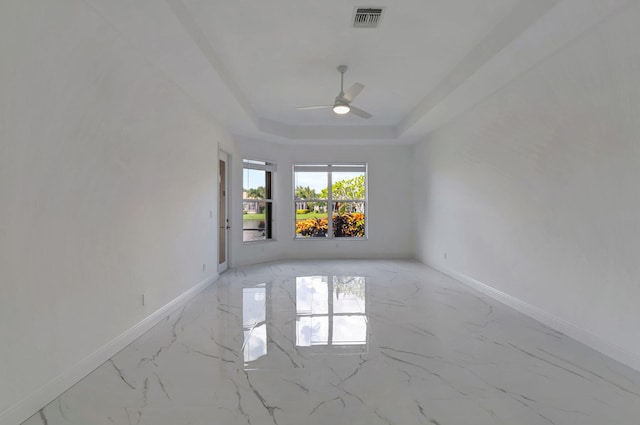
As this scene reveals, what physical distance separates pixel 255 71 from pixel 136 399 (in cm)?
353

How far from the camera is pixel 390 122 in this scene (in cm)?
629

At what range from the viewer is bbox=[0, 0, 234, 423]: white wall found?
1695 millimetres

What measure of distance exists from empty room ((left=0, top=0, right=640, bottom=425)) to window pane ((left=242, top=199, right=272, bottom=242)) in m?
1.25

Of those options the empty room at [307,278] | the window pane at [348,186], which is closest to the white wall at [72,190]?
the empty room at [307,278]

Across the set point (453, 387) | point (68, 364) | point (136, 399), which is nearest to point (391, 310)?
point (453, 387)

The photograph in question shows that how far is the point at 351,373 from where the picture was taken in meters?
2.18

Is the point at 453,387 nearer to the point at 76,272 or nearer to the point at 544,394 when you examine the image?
the point at 544,394

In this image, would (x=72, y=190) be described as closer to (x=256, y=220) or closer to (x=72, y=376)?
(x=72, y=376)

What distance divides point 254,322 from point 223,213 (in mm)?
2972

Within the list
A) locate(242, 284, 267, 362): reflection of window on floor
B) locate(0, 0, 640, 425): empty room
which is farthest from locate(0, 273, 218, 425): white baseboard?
locate(242, 284, 267, 362): reflection of window on floor

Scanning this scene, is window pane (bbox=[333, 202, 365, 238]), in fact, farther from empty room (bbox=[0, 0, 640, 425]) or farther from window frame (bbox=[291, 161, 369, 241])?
empty room (bbox=[0, 0, 640, 425])

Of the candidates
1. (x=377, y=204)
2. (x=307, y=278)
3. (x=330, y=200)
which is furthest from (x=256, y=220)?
(x=377, y=204)

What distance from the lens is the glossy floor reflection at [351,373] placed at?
5.79 feet

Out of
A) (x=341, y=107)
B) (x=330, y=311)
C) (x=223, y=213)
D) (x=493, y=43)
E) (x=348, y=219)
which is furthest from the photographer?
(x=348, y=219)
